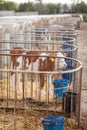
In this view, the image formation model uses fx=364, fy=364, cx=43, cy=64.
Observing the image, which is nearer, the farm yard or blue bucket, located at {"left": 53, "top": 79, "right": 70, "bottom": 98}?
the farm yard

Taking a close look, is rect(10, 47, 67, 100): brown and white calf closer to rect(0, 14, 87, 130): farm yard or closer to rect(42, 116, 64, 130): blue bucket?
rect(0, 14, 87, 130): farm yard

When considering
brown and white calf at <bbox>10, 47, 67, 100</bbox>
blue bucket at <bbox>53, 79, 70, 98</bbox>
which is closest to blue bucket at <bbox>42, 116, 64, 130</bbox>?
blue bucket at <bbox>53, 79, 70, 98</bbox>

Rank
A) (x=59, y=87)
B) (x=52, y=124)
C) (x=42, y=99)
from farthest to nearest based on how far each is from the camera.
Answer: (x=42, y=99) → (x=59, y=87) → (x=52, y=124)

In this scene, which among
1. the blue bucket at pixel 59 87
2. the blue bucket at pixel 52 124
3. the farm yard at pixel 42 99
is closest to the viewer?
the blue bucket at pixel 52 124

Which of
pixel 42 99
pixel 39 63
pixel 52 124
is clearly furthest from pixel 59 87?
pixel 52 124

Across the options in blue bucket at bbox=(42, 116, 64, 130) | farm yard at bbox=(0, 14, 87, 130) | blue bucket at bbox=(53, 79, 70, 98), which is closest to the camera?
blue bucket at bbox=(42, 116, 64, 130)

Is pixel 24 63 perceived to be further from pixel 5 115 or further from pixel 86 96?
pixel 86 96

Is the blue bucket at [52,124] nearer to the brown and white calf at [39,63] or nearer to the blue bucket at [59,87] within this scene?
the blue bucket at [59,87]

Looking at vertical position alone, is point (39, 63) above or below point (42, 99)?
above

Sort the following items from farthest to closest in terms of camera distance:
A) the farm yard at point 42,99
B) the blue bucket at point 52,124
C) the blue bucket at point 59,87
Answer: the blue bucket at point 59,87 < the farm yard at point 42,99 < the blue bucket at point 52,124

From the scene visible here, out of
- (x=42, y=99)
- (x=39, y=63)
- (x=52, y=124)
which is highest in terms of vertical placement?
(x=39, y=63)

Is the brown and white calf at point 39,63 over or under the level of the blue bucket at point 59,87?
over

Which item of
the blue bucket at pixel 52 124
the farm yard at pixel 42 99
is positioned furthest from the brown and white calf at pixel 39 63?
the blue bucket at pixel 52 124

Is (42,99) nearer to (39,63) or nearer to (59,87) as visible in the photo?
(59,87)
